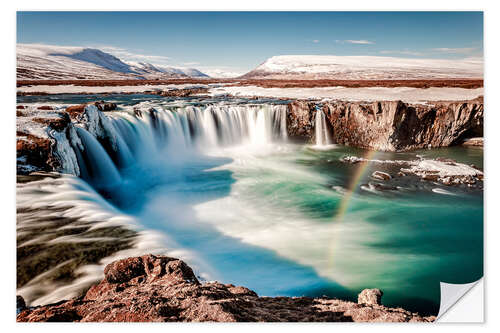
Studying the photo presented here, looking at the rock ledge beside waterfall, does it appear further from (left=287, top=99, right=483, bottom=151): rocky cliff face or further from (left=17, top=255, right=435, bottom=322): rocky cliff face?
(left=17, top=255, right=435, bottom=322): rocky cliff face

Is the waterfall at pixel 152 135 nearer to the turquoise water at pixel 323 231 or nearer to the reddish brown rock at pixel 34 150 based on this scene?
the reddish brown rock at pixel 34 150

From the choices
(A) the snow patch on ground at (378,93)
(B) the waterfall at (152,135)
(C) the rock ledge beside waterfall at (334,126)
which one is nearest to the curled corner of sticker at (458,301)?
(A) the snow patch on ground at (378,93)

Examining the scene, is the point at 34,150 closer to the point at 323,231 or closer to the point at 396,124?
Answer: the point at 323,231

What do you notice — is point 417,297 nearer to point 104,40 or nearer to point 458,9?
point 458,9

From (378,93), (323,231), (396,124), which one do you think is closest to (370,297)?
(323,231)

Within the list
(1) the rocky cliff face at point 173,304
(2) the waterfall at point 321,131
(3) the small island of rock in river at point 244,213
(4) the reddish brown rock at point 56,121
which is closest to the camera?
(1) the rocky cliff face at point 173,304
